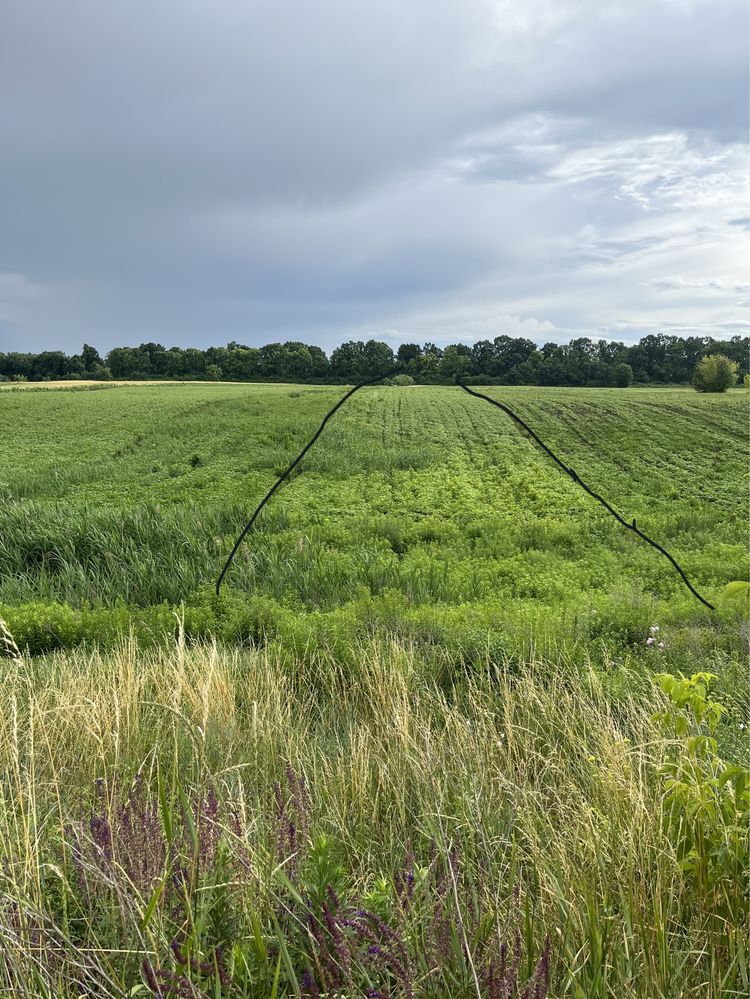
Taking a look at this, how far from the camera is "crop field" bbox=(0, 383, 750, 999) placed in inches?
73.5

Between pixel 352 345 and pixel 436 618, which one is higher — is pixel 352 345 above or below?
above

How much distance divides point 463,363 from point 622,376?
28231 millimetres

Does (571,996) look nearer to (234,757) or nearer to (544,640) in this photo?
(234,757)

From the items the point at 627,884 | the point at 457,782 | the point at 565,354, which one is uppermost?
the point at 565,354

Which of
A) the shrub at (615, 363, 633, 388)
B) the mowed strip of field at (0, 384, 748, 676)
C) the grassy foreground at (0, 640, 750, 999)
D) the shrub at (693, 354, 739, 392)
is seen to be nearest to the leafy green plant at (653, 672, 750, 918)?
the grassy foreground at (0, 640, 750, 999)

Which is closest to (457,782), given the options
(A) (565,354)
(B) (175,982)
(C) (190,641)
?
(B) (175,982)

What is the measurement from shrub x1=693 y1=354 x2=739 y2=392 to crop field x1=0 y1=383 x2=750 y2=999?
10347 millimetres

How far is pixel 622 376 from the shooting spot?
105ft

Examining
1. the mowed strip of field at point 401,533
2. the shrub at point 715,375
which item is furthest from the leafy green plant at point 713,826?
the shrub at point 715,375

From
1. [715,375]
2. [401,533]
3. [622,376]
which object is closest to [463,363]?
[401,533]

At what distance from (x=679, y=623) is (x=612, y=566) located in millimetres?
2019

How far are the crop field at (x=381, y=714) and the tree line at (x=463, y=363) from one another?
1.98 meters

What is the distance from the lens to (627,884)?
2078mm

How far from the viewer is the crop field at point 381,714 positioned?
1.87 meters
